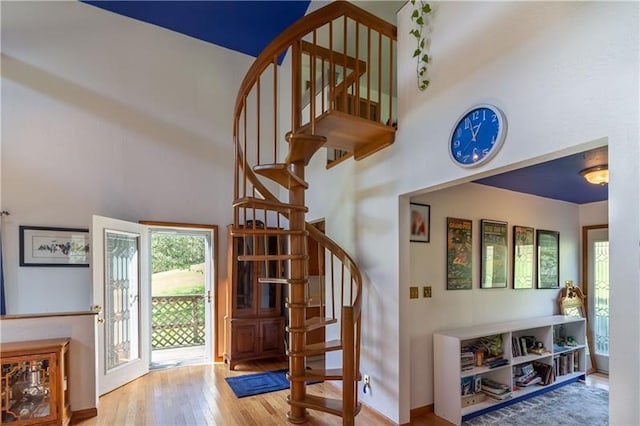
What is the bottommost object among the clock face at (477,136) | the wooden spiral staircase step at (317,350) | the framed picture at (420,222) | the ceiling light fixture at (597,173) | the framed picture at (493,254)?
the wooden spiral staircase step at (317,350)

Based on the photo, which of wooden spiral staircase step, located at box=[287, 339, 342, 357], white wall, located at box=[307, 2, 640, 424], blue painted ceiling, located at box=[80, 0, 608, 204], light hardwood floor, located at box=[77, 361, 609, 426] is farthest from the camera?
blue painted ceiling, located at box=[80, 0, 608, 204]

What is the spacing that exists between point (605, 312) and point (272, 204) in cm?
457

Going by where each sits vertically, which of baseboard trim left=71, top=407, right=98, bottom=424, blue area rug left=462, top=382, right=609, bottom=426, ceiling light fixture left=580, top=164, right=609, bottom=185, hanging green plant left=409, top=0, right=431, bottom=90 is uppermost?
hanging green plant left=409, top=0, right=431, bottom=90

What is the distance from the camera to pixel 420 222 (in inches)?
126

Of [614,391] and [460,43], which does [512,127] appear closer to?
[460,43]

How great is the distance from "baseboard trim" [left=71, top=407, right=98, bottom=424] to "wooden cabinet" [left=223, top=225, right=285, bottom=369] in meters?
1.57

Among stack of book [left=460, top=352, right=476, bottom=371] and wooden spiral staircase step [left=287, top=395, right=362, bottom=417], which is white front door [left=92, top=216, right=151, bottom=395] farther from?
stack of book [left=460, top=352, right=476, bottom=371]

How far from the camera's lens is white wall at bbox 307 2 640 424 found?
4.80ft

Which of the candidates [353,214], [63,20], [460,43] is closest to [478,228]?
[353,214]

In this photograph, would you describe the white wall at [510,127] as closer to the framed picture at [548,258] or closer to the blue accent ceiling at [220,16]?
the framed picture at [548,258]

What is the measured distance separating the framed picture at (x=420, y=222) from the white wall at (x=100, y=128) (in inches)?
112

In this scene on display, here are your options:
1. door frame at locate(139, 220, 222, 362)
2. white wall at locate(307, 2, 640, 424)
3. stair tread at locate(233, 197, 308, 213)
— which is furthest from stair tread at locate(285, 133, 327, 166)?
door frame at locate(139, 220, 222, 362)

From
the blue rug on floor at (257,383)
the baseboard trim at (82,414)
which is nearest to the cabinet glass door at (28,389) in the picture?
the baseboard trim at (82,414)

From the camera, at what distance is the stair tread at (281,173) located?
264 centimetres
